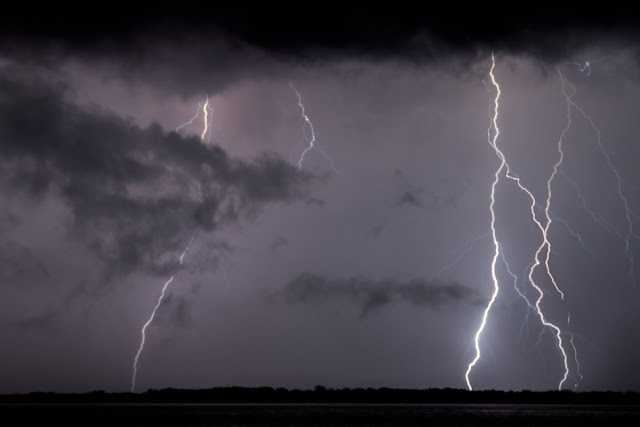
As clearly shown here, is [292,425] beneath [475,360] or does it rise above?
beneath

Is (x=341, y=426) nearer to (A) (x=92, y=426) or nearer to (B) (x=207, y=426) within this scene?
(B) (x=207, y=426)

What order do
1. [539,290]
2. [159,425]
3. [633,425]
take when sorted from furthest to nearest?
Result: 1. [539,290]
2. [159,425]
3. [633,425]

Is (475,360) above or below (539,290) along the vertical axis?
below

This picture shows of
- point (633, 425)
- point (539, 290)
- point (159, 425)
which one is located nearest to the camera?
point (633, 425)

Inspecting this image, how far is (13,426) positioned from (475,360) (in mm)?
24223

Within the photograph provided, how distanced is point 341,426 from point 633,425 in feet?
43.8

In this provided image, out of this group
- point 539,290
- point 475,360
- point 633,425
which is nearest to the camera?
point 633,425

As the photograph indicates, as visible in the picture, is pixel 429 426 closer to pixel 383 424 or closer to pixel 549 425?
pixel 383 424

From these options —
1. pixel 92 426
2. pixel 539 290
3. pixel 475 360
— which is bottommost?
pixel 92 426

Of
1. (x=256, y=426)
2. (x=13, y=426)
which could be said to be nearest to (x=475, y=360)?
(x=256, y=426)

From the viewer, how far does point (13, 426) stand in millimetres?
30031

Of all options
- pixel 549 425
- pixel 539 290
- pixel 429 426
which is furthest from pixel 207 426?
pixel 539 290

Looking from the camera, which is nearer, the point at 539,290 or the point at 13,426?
the point at 13,426

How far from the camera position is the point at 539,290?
39219 millimetres
